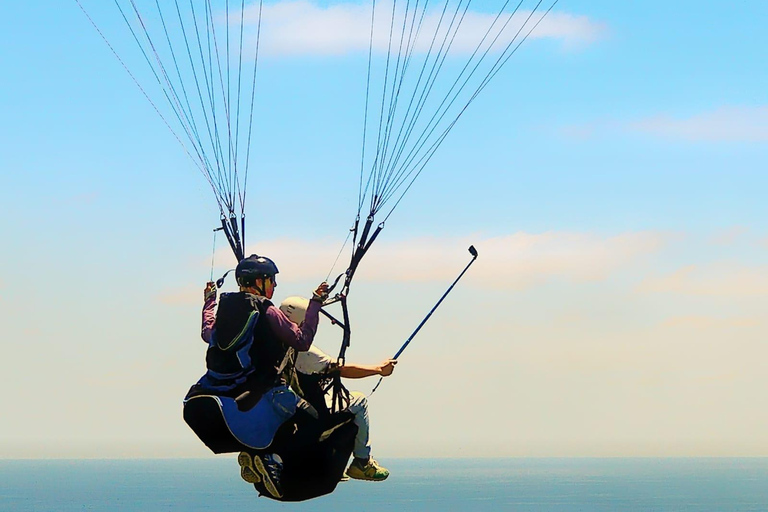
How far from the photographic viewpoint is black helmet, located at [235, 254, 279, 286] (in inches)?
465

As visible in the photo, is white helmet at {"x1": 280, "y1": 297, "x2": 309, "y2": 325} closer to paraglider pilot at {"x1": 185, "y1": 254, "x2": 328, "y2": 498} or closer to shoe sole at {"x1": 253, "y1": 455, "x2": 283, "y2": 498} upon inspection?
paraglider pilot at {"x1": 185, "y1": 254, "x2": 328, "y2": 498}

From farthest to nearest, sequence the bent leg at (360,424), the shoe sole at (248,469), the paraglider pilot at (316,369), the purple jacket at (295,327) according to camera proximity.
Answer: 1. the bent leg at (360,424)
2. the paraglider pilot at (316,369)
3. the shoe sole at (248,469)
4. the purple jacket at (295,327)

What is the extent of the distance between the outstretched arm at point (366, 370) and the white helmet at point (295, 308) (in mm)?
710

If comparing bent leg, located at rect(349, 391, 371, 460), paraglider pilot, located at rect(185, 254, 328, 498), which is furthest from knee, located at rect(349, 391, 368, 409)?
paraglider pilot, located at rect(185, 254, 328, 498)

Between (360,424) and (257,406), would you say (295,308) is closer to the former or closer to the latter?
(257,406)

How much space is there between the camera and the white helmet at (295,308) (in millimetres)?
12078

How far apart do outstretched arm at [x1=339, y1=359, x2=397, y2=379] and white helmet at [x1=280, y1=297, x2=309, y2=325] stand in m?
0.71

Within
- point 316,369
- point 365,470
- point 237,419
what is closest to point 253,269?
point 316,369

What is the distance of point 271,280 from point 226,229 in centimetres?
140

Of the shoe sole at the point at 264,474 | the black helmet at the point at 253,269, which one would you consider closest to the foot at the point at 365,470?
the shoe sole at the point at 264,474

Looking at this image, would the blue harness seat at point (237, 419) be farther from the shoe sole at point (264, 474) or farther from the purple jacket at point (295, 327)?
the purple jacket at point (295, 327)

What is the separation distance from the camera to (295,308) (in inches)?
Answer: 477

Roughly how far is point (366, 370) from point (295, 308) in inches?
39.5

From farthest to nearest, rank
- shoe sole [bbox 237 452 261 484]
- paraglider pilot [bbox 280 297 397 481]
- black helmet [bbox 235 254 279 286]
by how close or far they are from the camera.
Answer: paraglider pilot [bbox 280 297 397 481] → shoe sole [bbox 237 452 261 484] → black helmet [bbox 235 254 279 286]
